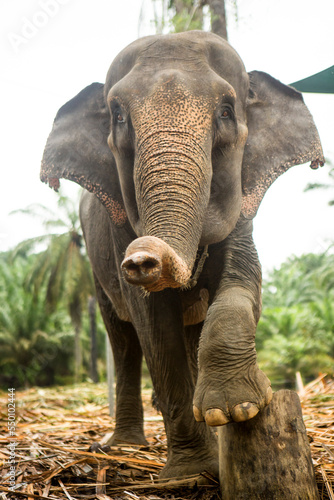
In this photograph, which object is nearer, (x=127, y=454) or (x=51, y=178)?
(x=51, y=178)

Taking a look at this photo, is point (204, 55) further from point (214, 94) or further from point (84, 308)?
point (84, 308)

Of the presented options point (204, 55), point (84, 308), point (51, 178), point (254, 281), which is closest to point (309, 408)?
point (254, 281)

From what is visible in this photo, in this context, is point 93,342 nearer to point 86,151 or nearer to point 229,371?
point 86,151

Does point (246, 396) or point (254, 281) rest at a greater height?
point (254, 281)

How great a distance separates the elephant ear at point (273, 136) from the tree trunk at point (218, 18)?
2.63 m

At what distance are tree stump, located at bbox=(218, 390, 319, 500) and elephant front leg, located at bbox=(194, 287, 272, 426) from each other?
13 cm

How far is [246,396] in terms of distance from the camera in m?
2.58

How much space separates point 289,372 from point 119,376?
2197cm

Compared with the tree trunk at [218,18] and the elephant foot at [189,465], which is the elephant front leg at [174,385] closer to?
the elephant foot at [189,465]

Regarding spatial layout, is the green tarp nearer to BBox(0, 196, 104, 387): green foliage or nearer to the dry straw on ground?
the dry straw on ground

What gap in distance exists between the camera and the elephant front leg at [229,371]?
2553mm

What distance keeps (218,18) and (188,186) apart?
4126 millimetres

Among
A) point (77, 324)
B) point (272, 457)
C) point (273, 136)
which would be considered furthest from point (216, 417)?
point (77, 324)

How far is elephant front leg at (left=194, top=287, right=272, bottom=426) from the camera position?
2553mm
